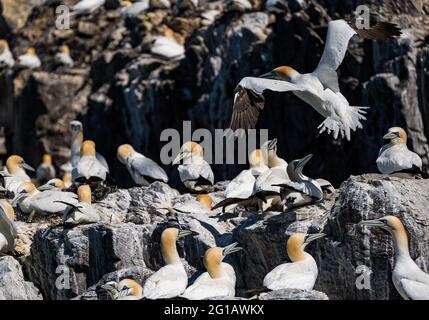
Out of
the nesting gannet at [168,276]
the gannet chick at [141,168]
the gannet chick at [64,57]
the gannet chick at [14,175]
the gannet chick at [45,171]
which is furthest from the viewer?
the gannet chick at [64,57]

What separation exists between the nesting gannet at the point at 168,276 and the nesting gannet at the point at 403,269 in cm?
193

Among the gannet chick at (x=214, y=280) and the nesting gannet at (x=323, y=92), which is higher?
the nesting gannet at (x=323, y=92)

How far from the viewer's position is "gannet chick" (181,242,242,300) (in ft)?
53.9

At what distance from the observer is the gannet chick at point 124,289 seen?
16423mm

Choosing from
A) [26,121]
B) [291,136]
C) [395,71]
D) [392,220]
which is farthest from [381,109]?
[26,121]

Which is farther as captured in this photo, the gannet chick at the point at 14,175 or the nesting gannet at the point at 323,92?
the gannet chick at the point at 14,175

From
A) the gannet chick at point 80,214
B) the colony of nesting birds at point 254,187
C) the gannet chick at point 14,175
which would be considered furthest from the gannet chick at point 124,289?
the gannet chick at point 14,175

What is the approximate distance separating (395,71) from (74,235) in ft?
26.7

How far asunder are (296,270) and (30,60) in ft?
Result: 69.8

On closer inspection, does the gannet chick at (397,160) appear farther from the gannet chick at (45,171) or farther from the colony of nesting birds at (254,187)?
the gannet chick at (45,171)


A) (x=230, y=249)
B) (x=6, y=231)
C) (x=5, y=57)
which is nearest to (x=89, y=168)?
(x=6, y=231)

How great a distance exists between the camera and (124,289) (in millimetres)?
16641

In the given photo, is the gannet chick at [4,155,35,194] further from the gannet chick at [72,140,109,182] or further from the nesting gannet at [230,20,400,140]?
the nesting gannet at [230,20,400,140]

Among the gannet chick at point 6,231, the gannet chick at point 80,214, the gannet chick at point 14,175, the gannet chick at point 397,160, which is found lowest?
the gannet chick at point 14,175
